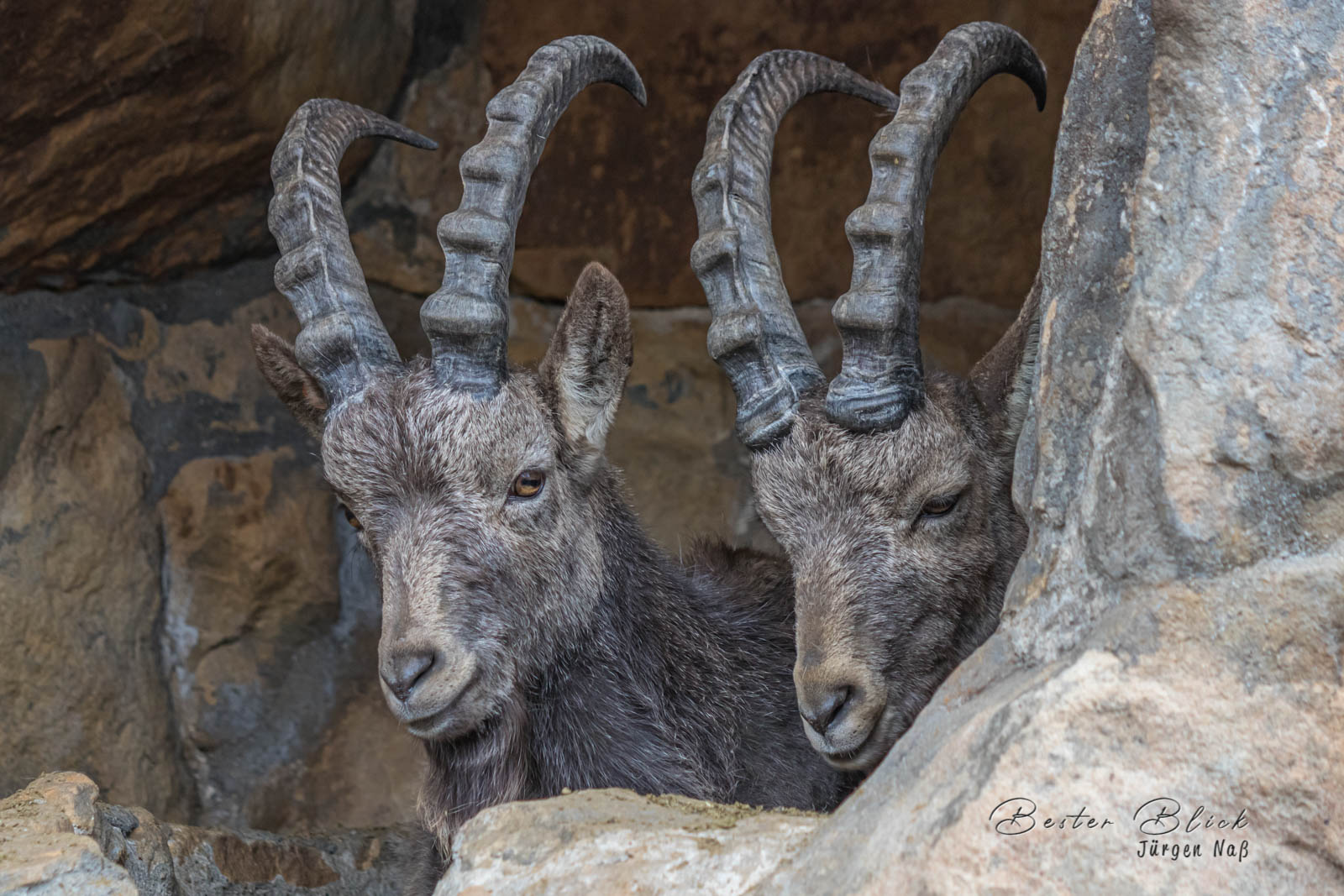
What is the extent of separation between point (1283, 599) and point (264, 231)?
454 cm

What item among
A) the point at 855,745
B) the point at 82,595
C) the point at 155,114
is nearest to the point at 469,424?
the point at 855,745

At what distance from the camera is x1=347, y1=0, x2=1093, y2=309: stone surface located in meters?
5.48

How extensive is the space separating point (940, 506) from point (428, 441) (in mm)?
1470

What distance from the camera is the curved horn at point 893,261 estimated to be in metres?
3.55

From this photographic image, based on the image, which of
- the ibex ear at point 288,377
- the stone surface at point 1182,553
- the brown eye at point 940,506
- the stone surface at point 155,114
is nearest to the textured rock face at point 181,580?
the stone surface at point 155,114

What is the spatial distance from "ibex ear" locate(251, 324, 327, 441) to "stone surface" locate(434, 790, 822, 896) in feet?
6.23

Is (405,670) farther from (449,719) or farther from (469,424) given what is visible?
(469,424)

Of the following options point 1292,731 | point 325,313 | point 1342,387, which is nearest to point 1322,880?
point 1292,731

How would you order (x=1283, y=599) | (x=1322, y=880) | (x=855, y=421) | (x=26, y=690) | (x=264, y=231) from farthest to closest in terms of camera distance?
(x=264, y=231)
(x=26, y=690)
(x=855, y=421)
(x=1283, y=599)
(x=1322, y=880)

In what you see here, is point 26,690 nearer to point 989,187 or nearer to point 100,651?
point 100,651

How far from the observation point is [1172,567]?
6.99 feet

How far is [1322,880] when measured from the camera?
1.91 meters

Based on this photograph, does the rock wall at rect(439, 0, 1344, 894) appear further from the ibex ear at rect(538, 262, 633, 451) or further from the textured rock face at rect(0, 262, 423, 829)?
the textured rock face at rect(0, 262, 423, 829)

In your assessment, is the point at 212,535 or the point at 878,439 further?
the point at 212,535
